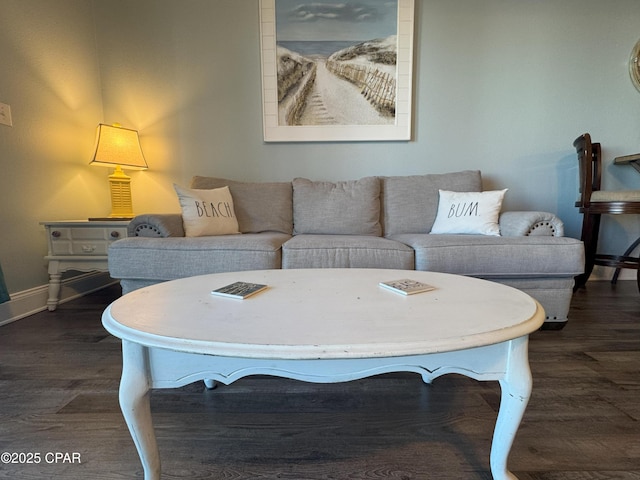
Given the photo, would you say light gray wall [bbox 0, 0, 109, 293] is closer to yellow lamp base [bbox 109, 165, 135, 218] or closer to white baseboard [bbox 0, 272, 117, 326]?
white baseboard [bbox 0, 272, 117, 326]

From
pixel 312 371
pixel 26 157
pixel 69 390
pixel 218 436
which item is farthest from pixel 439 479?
pixel 26 157

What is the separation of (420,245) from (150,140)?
2177 mm

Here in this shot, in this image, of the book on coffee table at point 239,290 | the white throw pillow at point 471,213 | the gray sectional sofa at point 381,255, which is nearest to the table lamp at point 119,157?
the gray sectional sofa at point 381,255

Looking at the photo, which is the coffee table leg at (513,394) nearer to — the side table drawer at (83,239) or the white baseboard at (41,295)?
the side table drawer at (83,239)

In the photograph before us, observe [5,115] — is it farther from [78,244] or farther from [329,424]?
[329,424]

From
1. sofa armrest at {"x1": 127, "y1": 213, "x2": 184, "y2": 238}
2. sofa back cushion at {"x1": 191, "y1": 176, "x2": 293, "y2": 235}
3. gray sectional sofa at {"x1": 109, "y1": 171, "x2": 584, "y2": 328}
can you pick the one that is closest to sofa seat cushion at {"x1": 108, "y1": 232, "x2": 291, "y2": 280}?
gray sectional sofa at {"x1": 109, "y1": 171, "x2": 584, "y2": 328}

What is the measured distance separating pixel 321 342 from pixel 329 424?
53 centimetres

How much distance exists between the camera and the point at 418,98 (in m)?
2.38

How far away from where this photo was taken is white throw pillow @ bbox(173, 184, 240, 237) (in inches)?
72.3

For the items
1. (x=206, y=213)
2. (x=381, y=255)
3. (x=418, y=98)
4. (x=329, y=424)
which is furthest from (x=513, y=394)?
(x=418, y=98)

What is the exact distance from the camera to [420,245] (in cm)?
157

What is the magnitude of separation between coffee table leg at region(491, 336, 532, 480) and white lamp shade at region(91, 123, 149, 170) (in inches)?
95.4

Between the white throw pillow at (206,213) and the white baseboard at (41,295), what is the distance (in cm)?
103

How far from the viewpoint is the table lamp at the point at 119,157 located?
2.09 m
